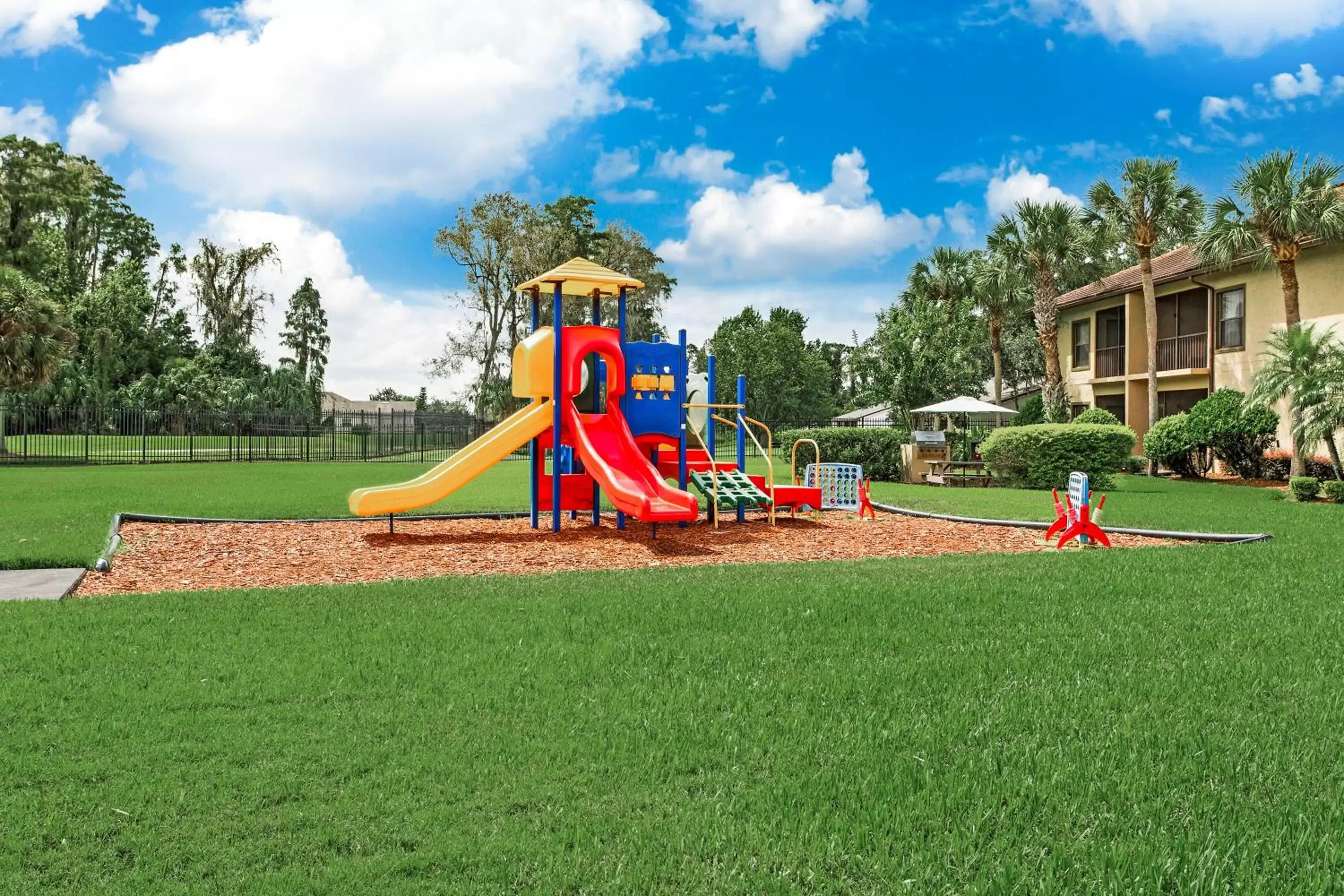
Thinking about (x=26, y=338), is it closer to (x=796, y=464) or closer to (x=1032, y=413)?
(x=796, y=464)

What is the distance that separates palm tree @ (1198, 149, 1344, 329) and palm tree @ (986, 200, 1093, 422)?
8.21 meters

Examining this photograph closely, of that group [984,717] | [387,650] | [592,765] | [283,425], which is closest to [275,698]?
[387,650]

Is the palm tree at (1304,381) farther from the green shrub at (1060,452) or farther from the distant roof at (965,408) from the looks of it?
the distant roof at (965,408)

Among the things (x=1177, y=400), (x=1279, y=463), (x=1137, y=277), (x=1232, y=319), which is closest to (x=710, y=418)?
(x=1279, y=463)

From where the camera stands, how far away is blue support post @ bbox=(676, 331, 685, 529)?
43.4 ft

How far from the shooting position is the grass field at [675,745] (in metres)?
3.04

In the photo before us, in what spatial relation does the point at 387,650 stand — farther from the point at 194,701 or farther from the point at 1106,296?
the point at 1106,296

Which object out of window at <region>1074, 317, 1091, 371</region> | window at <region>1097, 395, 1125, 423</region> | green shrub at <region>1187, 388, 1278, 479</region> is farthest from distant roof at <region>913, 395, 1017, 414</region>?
window at <region>1074, 317, 1091, 371</region>

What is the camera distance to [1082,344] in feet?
116

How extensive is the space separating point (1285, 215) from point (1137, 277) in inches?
352

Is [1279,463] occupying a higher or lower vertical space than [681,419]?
lower

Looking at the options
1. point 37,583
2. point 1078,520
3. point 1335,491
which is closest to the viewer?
point 37,583

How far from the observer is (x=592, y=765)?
12.4 ft

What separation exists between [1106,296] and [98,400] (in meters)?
48.0
